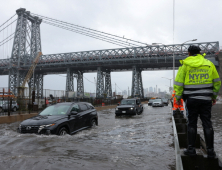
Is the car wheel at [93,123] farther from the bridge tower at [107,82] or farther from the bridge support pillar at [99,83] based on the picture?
the bridge tower at [107,82]

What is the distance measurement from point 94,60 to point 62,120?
60402 mm

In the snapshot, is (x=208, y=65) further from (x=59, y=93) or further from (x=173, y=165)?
(x=59, y=93)

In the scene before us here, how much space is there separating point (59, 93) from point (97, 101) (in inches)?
316

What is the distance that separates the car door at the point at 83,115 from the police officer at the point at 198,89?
608cm

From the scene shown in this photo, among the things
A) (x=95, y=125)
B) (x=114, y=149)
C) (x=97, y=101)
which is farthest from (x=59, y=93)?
(x=114, y=149)

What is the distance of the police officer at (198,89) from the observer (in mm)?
3523

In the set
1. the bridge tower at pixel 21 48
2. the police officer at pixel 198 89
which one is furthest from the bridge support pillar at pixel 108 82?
the police officer at pixel 198 89

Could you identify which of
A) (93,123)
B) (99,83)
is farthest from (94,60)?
(93,123)

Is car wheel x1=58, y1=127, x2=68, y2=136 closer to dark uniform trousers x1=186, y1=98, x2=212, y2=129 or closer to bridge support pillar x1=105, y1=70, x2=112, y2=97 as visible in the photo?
dark uniform trousers x1=186, y1=98, x2=212, y2=129

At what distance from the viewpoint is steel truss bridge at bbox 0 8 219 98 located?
206 ft

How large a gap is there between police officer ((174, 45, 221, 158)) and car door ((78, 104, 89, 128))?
6082 millimetres

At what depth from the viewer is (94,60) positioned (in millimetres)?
67500

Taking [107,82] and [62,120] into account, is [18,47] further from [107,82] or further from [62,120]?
[62,120]

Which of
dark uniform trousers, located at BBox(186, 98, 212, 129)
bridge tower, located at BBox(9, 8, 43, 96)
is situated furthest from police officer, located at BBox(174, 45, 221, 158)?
bridge tower, located at BBox(9, 8, 43, 96)
